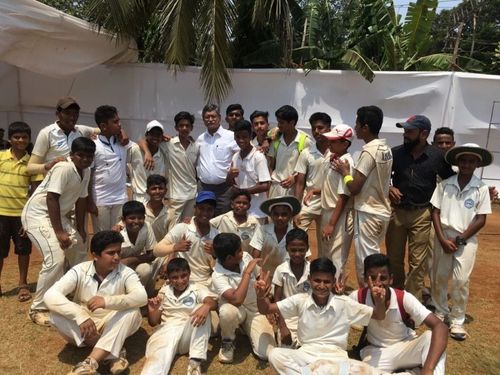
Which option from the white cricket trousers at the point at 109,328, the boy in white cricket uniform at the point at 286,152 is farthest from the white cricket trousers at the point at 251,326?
the boy in white cricket uniform at the point at 286,152

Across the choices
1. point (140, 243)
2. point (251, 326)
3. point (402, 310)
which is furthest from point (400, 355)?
point (140, 243)

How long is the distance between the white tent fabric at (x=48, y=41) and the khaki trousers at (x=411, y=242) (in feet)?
21.8

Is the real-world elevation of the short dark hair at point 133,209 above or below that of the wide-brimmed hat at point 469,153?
below

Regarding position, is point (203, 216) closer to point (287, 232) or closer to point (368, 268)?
point (287, 232)

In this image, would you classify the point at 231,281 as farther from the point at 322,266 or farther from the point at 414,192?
the point at 414,192

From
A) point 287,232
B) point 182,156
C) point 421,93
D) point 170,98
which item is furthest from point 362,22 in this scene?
point 287,232

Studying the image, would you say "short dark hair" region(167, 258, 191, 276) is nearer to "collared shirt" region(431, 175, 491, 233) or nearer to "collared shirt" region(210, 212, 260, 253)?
"collared shirt" region(210, 212, 260, 253)

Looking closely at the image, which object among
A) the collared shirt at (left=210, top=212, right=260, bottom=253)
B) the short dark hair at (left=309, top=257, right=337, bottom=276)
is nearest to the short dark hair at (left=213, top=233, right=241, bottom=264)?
the collared shirt at (left=210, top=212, right=260, bottom=253)

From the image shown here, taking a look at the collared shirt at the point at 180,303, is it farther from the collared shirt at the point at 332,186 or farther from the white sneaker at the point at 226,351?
the collared shirt at the point at 332,186

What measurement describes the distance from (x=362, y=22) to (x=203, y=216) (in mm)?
9295

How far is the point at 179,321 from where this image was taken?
373 centimetres

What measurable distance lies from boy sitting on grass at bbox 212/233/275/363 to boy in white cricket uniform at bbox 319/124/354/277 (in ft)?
3.04

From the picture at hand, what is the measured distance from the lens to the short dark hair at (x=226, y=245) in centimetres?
383

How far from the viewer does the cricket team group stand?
3373mm
